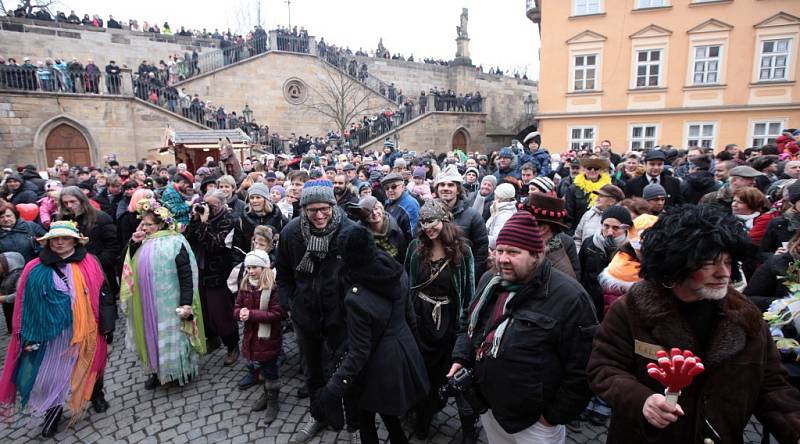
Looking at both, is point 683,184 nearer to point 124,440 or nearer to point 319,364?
point 319,364

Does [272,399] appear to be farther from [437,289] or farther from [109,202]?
[109,202]

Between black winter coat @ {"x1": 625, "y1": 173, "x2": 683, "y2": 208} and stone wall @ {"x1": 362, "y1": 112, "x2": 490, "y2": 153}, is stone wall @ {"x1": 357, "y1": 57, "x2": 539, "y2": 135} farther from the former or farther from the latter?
black winter coat @ {"x1": 625, "y1": 173, "x2": 683, "y2": 208}

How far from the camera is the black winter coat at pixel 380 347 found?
2.75 m

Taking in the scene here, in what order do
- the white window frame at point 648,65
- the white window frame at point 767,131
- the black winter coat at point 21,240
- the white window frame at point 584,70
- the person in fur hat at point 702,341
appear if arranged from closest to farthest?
the person in fur hat at point 702,341, the black winter coat at point 21,240, the white window frame at point 767,131, the white window frame at point 648,65, the white window frame at point 584,70

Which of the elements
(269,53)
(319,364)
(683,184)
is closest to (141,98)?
(269,53)

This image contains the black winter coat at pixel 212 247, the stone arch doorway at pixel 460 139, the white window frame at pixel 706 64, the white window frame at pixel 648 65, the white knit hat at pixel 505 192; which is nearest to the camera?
the black winter coat at pixel 212 247

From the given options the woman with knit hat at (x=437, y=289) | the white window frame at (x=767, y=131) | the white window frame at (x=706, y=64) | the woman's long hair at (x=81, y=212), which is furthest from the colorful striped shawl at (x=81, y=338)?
the white window frame at (x=767, y=131)

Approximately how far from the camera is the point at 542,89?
2038 cm

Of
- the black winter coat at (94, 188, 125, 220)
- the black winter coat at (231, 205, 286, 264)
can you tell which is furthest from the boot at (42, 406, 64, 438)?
the black winter coat at (94, 188, 125, 220)

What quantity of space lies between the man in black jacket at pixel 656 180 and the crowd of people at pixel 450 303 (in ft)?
0.10

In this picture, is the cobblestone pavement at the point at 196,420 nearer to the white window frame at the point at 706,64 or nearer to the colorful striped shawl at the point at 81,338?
the colorful striped shawl at the point at 81,338

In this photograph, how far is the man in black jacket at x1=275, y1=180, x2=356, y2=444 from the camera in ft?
11.6

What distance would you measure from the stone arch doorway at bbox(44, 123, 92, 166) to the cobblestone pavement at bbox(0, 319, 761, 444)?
651 inches

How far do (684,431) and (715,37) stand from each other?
21.7m
